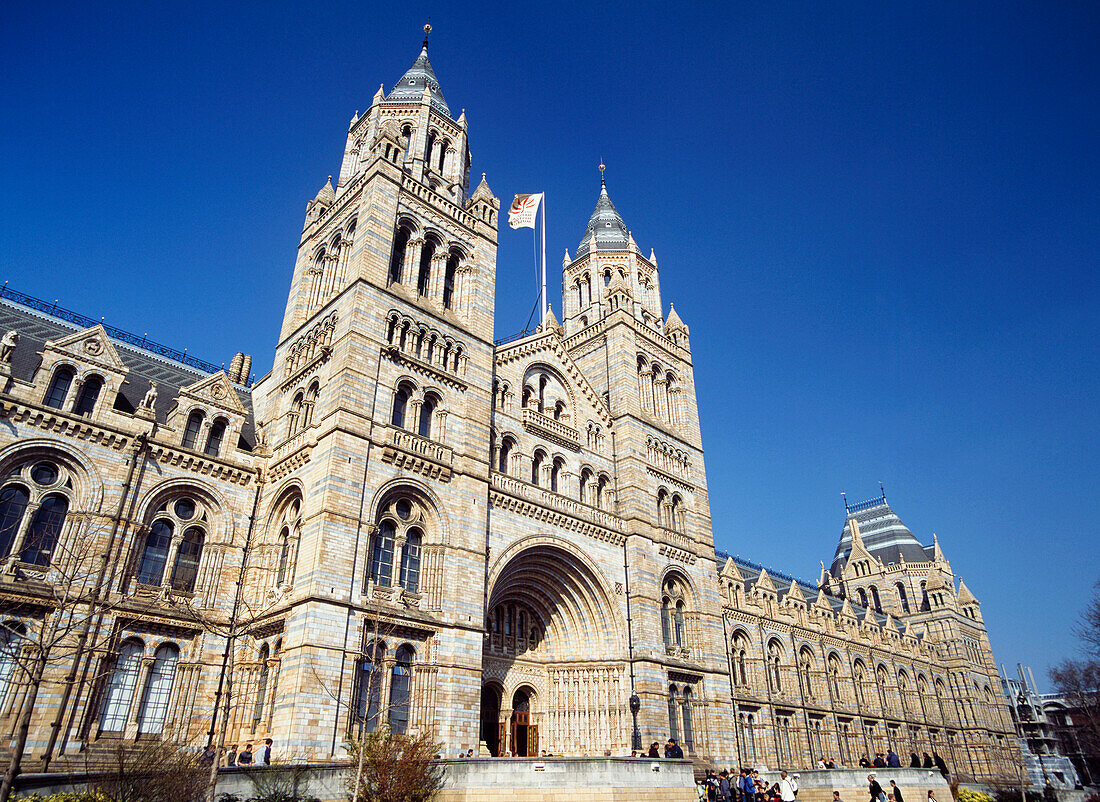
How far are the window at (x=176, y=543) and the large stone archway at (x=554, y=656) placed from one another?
39.0 ft

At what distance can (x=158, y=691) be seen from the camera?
2405 cm

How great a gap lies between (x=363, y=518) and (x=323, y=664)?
16.7 ft

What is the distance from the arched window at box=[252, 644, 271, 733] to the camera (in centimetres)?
2406

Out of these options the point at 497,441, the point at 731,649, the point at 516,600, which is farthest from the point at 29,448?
the point at 731,649

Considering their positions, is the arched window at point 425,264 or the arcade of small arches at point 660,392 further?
the arcade of small arches at point 660,392

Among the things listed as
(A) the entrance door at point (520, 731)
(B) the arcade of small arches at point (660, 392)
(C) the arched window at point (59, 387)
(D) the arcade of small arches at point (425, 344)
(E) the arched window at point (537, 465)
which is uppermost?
(B) the arcade of small arches at point (660, 392)

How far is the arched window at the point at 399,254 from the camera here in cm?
3219

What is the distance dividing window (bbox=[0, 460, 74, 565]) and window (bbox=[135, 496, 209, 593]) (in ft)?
9.17

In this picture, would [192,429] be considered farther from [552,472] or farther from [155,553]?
[552,472]

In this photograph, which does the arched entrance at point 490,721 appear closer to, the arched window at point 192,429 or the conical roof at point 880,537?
the arched window at point 192,429

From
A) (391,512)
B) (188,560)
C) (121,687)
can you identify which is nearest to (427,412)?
(391,512)

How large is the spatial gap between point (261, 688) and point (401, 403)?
451 inches

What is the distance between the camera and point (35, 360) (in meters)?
26.6

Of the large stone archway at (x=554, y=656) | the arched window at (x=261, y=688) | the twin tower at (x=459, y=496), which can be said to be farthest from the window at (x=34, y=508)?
the large stone archway at (x=554, y=656)
